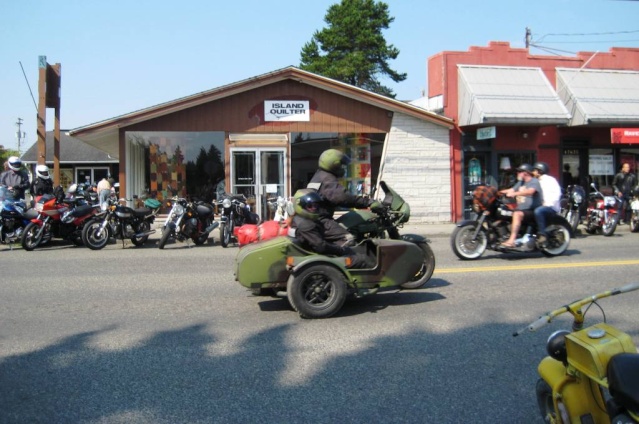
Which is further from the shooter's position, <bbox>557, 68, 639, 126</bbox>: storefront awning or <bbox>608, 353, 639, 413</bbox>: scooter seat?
<bbox>557, 68, 639, 126</bbox>: storefront awning

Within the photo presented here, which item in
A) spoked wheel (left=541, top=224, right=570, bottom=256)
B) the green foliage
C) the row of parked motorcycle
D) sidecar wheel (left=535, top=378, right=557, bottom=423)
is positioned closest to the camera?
sidecar wheel (left=535, top=378, right=557, bottom=423)

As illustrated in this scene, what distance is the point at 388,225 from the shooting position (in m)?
7.79

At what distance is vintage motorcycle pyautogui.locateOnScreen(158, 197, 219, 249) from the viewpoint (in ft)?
43.2

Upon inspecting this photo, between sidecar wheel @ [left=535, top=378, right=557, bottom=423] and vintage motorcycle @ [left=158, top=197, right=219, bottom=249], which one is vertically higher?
vintage motorcycle @ [left=158, top=197, right=219, bottom=249]

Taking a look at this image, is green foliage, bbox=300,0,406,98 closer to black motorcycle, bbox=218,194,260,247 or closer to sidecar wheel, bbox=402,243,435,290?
black motorcycle, bbox=218,194,260,247

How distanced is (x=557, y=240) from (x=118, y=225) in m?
9.08

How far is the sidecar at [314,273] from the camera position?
→ 21.6 feet

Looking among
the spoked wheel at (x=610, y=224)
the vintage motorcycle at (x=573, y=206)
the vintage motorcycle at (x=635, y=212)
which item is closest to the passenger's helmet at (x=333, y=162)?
the vintage motorcycle at (x=573, y=206)

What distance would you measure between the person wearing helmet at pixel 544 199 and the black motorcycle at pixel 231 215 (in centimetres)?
647

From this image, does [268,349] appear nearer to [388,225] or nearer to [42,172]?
[388,225]

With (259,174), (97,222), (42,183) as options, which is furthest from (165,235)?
(259,174)

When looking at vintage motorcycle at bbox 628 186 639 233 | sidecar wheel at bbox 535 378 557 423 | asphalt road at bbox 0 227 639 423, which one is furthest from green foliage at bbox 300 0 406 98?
sidecar wheel at bbox 535 378 557 423

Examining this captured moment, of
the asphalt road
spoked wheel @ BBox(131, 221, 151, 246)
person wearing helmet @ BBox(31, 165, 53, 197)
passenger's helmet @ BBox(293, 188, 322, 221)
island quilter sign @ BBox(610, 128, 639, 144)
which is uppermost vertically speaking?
island quilter sign @ BBox(610, 128, 639, 144)

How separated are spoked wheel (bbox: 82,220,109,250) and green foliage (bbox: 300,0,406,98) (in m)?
34.1
